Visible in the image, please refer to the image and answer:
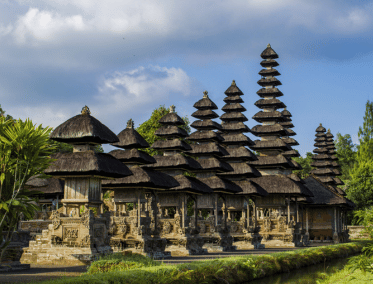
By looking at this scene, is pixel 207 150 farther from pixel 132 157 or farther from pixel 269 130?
pixel 269 130

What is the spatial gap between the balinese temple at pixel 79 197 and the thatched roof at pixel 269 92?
1198 inches

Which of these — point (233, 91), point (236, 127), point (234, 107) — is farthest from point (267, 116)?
point (236, 127)

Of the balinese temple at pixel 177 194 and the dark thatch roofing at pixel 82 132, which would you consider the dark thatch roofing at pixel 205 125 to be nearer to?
the balinese temple at pixel 177 194

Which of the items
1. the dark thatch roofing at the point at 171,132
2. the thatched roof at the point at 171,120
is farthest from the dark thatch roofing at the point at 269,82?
the dark thatch roofing at the point at 171,132

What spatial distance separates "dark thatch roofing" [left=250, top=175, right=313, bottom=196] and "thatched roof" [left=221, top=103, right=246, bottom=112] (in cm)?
669

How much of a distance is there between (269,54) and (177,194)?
25330mm

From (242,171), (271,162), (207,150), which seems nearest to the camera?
(207,150)

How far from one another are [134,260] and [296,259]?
11.1m

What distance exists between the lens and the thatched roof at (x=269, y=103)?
5250 cm

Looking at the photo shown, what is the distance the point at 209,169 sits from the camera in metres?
39.2

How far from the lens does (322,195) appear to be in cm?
5372

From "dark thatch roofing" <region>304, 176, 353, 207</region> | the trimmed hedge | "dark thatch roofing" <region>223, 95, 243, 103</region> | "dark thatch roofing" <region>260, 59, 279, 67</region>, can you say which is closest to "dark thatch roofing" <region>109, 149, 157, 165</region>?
the trimmed hedge

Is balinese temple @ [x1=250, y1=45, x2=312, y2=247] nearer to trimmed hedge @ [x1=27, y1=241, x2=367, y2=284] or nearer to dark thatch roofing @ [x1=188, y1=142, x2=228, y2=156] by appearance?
dark thatch roofing @ [x1=188, y1=142, x2=228, y2=156]

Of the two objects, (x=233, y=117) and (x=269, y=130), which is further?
(x=269, y=130)
